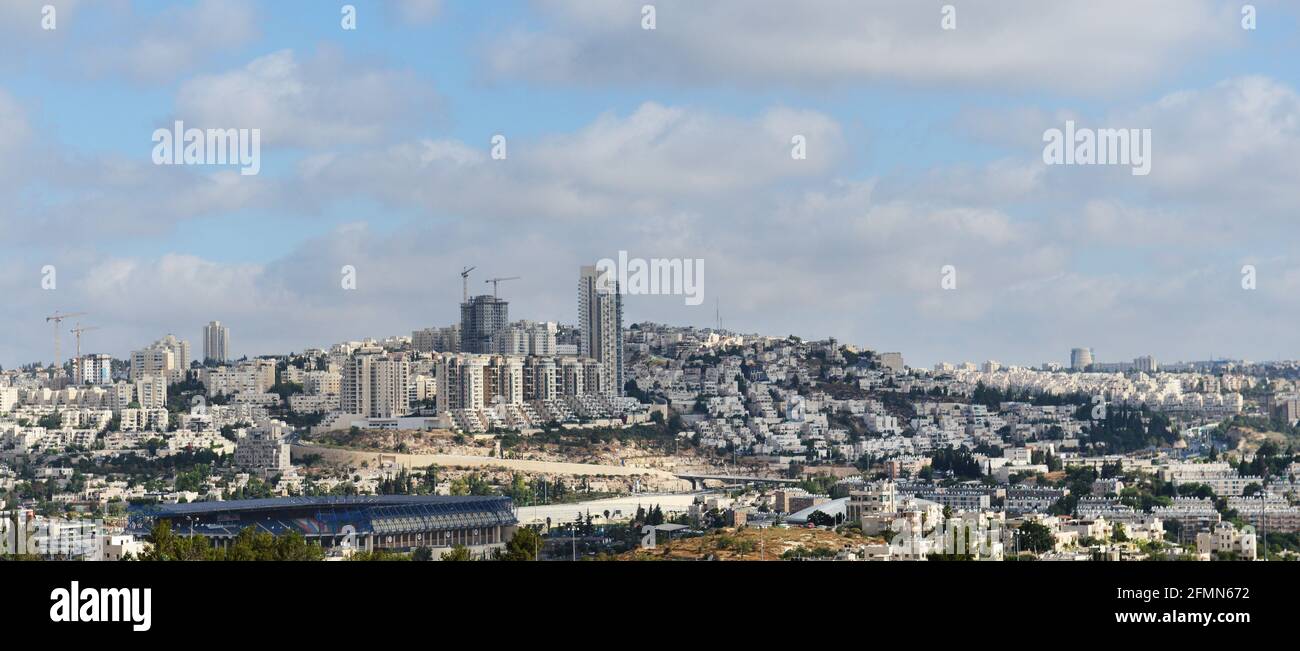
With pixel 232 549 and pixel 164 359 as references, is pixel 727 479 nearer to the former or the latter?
pixel 164 359

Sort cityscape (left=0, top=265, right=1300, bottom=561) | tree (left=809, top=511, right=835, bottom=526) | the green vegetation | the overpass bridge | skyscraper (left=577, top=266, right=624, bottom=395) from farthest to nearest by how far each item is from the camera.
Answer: skyscraper (left=577, top=266, right=624, bottom=395) < the overpass bridge < tree (left=809, top=511, right=835, bottom=526) < cityscape (left=0, top=265, right=1300, bottom=561) < the green vegetation

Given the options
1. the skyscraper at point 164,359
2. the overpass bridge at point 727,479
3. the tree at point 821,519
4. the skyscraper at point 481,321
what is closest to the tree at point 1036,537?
the tree at point 821,519

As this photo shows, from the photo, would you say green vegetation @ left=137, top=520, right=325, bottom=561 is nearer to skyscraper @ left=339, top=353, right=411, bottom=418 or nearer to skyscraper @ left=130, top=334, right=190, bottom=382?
skyscraper @ left=339, top=353, right=411, bottom=418

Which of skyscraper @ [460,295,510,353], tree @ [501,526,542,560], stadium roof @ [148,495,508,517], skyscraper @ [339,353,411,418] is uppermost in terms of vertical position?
skyscraper @ [460,295,510,353]

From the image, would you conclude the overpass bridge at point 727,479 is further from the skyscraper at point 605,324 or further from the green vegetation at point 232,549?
the green vegetation at point 232,549

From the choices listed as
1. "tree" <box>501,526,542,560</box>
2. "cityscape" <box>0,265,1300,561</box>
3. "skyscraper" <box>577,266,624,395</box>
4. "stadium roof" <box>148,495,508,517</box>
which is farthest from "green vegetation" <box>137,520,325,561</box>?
"skyscraper" <box>577,266,624,395</box>
